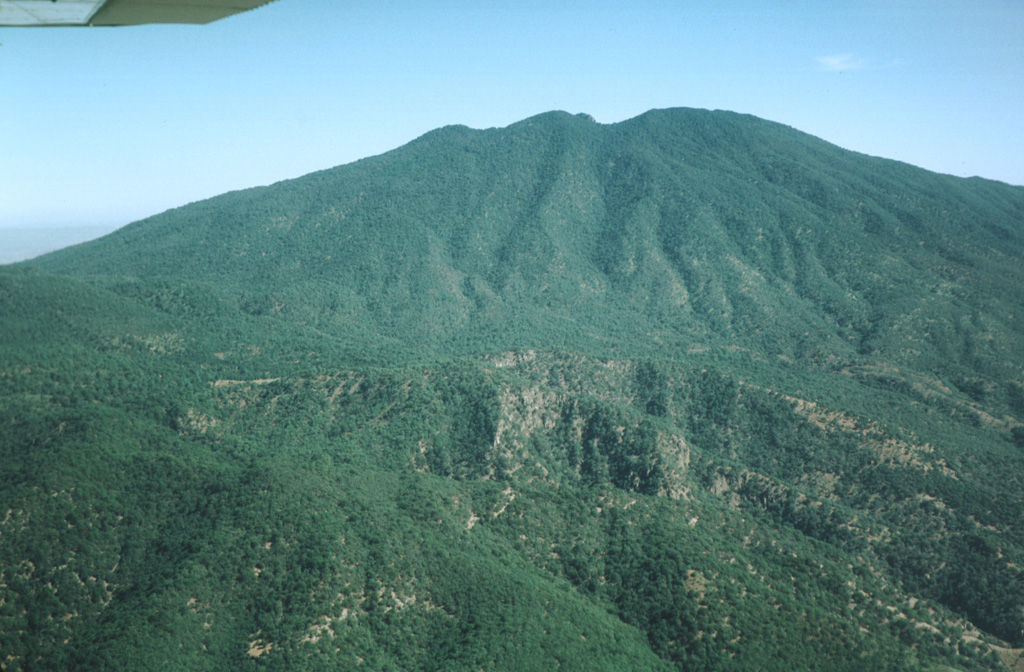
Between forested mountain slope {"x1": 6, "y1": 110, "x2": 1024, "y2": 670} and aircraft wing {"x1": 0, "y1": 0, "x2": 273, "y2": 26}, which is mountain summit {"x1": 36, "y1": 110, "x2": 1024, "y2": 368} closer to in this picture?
forested mountain slope {"x1": 6, "y1": 110, "x2": 1024, "y2": 670}

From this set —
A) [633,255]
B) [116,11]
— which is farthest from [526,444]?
[633,255]

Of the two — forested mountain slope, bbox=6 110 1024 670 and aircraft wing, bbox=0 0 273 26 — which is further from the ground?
aircraft wing, bbox=0 0 273 26

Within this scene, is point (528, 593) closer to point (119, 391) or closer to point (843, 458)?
point (843, 458)

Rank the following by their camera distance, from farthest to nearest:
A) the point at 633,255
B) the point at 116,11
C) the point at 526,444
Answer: the point at 633,255 < the point at 526,444 < the point at 116,11

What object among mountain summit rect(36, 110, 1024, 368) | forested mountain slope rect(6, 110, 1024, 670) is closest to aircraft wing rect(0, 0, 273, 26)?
forested mountain slope rect(6, 110, 1024, 670)

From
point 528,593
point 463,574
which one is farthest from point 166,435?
point 528,593

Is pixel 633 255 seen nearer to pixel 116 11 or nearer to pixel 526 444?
pixel 526 444
